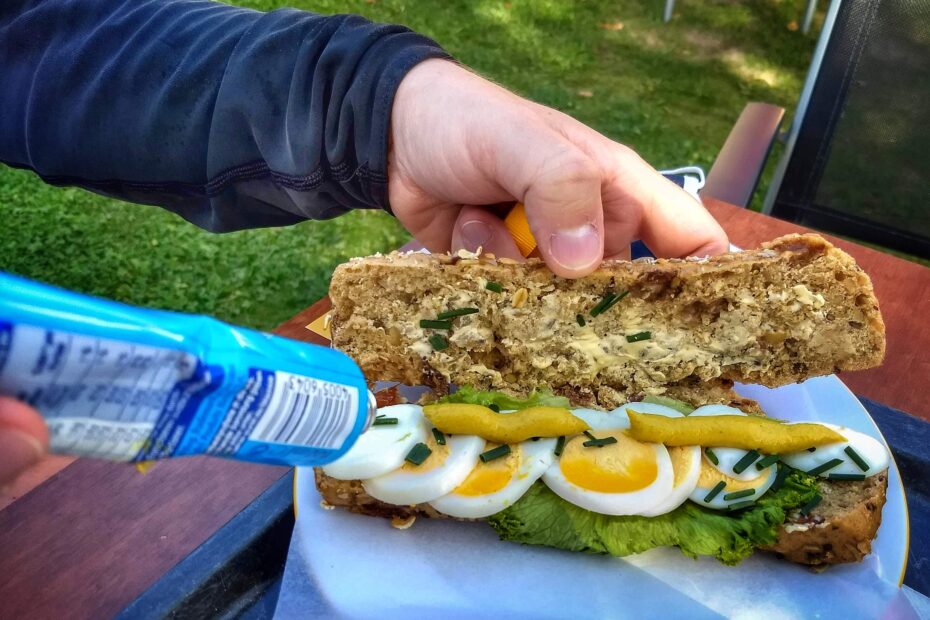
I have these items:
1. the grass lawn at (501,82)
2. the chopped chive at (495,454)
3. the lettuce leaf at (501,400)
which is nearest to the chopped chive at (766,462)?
the lettuce leaf at (501,400)

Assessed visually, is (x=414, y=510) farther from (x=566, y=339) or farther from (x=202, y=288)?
(x=202, y=288)

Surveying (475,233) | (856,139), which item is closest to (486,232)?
(475,233)

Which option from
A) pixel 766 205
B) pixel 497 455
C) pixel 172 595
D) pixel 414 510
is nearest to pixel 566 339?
pixel 497 455

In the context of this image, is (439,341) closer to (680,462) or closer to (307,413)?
(680,462)

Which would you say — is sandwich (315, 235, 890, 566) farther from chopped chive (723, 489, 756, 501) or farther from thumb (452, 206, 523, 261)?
thumb (452, 206, 523, 261)

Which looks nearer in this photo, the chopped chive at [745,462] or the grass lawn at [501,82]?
the chopped chive at [745,462]

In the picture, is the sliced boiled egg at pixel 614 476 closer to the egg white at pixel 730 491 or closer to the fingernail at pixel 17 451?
the egg white at pixel 730 491
